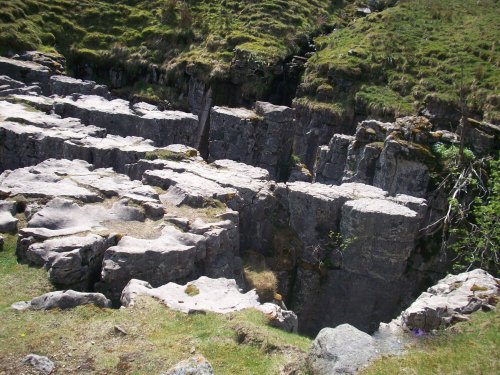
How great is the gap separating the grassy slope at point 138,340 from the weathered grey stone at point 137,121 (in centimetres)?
1706

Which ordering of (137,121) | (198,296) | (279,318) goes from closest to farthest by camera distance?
(279,318)
(198,296)
(137,121)

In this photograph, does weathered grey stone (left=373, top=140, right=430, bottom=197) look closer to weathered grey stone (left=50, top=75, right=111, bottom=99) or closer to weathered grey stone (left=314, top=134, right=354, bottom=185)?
weathered grey stone (left=314, top=134, right=354, bottom=185)

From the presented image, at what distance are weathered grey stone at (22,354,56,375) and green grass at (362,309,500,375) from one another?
20.0 ft

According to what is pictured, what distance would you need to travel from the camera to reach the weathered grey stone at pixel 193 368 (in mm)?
9562

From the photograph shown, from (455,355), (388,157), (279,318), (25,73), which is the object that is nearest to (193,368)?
(279,318)

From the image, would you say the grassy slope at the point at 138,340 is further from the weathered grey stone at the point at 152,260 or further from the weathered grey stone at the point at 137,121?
the weathered grey stone at the point at 137,121

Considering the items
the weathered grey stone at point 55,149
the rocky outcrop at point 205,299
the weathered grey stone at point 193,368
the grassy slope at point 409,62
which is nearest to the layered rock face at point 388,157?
the weathered grey stone at point 55,149

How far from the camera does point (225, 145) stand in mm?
32312

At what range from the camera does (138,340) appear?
11.3m

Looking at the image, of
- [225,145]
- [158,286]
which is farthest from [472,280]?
[225,145]

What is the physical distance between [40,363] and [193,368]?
3098 mm

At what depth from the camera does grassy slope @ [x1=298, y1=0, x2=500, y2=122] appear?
43.0m

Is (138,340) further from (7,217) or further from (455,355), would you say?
(7,217)

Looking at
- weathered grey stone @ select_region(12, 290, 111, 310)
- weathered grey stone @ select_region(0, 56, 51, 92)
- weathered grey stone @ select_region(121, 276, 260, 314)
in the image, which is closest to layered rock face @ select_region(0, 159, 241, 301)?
weathered grey stone @ select_region(121, 276, 260, 314)
